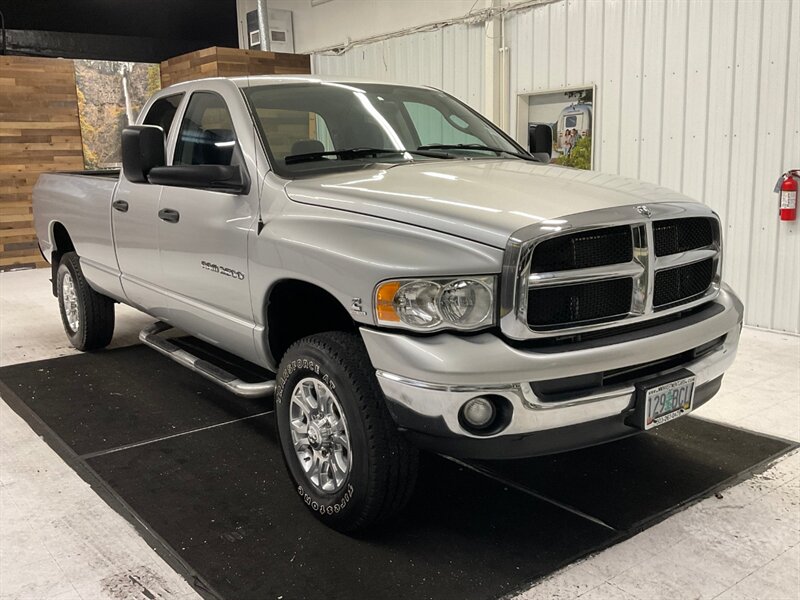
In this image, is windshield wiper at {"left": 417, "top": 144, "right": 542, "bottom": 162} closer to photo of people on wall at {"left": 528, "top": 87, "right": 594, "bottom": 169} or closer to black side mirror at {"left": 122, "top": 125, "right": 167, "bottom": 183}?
black side mirror at {"left": 122, "top": 125, "right": 167, "bottom": 183}

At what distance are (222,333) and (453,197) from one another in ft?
4.60

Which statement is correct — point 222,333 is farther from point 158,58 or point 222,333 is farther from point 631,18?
point 158,58

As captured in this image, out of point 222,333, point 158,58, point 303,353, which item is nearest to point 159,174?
point 222,333

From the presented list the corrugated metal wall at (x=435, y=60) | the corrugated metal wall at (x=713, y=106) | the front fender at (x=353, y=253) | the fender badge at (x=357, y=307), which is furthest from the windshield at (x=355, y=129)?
the corrugated metal wall at (x=435, y=60)

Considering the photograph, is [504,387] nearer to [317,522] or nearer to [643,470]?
[317,522]

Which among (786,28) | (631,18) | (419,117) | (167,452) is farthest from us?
(631,18)

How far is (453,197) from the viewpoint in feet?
8.59

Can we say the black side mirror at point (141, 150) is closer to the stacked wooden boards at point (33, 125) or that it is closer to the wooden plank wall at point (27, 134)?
the stacked wooden boards at point (33, 125)

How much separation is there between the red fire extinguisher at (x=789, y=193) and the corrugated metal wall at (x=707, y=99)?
11 cm

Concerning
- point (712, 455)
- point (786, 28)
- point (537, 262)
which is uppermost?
point (786, 28)

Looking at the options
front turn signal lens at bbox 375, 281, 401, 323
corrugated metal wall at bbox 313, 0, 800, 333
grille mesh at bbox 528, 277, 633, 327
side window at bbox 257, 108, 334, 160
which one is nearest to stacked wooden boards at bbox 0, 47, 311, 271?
corrugated metal wall at bbox 313, 0, 800, 333

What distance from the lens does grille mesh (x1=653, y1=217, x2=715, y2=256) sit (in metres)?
2.69

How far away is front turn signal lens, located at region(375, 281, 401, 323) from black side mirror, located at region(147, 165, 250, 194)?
1046mm

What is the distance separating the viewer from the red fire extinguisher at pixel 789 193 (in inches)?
218
